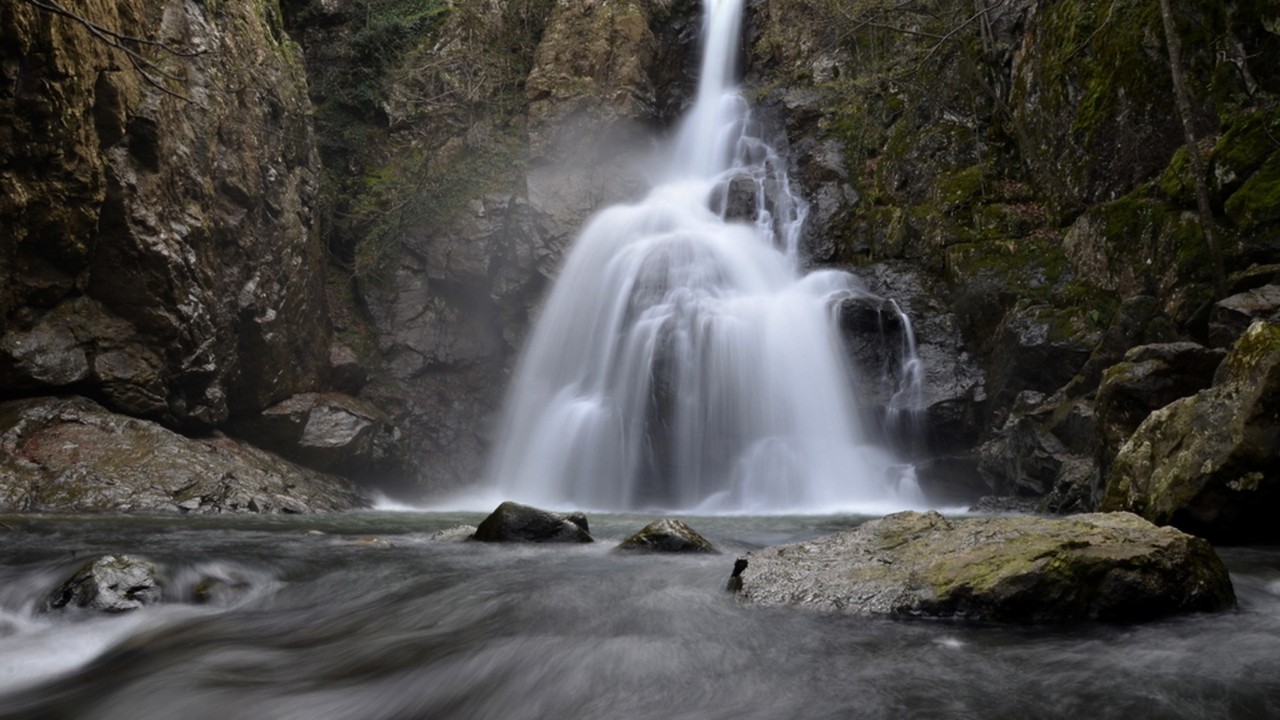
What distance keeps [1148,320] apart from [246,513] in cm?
1324

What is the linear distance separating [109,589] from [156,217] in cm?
866

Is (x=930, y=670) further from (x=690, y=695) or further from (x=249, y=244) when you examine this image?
(x=249, y=244)

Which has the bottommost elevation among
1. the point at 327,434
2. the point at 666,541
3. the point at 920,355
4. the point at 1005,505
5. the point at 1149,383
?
the point at 666,541

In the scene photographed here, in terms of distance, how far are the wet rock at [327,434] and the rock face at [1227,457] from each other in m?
13.3

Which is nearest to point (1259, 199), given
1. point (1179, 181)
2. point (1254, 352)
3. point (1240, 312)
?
point (1179, 181)

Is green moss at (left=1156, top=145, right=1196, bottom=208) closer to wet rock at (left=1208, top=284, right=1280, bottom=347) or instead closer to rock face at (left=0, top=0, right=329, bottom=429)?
wet rock at (left=1208, top=284, right=1280, bottom=347)

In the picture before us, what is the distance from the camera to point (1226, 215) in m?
9.75

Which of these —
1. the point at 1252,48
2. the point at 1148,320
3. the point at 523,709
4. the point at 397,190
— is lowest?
the point at 523,709

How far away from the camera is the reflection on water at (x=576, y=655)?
3.29m

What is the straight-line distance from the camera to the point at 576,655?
4066 millimetres

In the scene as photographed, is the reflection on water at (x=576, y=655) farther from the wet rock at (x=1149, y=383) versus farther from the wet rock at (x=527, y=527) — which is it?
the wet rock at (x=1149, y=383)

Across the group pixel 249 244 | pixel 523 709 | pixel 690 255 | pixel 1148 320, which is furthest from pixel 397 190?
pixel 523 709

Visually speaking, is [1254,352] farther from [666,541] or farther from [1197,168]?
[666,541]

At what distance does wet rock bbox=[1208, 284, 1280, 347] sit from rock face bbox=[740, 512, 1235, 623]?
5622 mm
